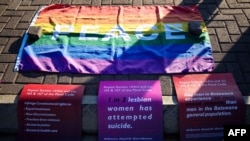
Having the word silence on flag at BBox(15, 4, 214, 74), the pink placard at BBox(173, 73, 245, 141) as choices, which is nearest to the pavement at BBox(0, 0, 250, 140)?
the word silence on flag at BBox(15, 4, 214, 74)

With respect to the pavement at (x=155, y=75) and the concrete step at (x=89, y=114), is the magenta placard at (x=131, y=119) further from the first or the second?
the pavement at (x=155, y=75)

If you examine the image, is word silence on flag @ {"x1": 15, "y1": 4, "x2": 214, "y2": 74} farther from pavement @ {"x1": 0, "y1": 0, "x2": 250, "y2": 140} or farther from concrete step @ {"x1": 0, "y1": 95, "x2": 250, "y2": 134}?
concrete step @ {"x1": 0, "y1": 95, "x2": 250, "y2": 134}

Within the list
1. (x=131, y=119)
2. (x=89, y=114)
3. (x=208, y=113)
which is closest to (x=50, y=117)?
(x=89, y=114)

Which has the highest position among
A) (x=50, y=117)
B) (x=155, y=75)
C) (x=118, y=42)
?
(x=118, y=42)

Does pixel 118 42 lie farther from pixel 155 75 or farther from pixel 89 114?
pixel 89 114

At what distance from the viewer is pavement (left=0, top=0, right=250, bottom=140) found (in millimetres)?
4102

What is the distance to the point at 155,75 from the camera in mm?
4164

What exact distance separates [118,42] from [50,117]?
1550mm

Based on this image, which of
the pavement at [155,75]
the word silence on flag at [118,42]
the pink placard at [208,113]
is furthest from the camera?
the word silence on flag at [118,42]

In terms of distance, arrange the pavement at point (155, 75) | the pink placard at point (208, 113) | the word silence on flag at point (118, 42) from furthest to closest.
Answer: the word silence on flag at point (118, 42)
the pavement at point (155, 75)
the pink placard at point (208, 113)

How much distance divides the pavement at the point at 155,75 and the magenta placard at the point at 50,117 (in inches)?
10.7

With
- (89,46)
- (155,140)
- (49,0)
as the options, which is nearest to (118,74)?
(89,46)

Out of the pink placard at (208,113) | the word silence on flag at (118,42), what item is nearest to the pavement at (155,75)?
the word silence on flag at (118,42)

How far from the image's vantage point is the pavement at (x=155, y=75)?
4102 mm
